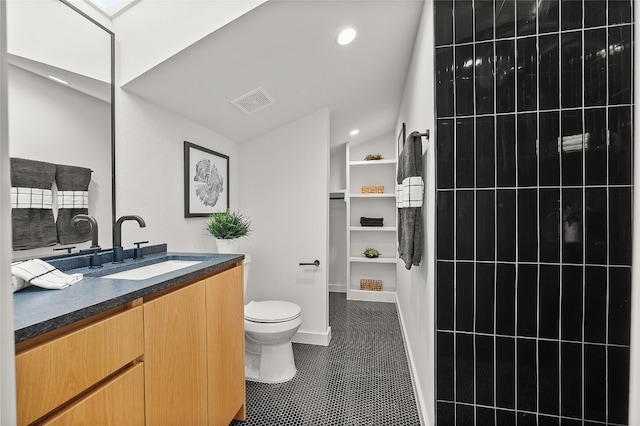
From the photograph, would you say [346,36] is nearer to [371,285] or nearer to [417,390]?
[417,390]

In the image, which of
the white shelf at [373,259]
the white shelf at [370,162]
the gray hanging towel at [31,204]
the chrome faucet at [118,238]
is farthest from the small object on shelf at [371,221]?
the gray hanging towel at [31,204]

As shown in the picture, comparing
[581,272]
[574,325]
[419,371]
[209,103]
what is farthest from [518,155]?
[209,103]

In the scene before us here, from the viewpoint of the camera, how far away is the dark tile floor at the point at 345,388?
1.82 metres

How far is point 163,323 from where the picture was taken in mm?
1176

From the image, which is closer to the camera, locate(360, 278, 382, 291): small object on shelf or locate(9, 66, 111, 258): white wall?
locate(9, 66, 111, 258): white wall

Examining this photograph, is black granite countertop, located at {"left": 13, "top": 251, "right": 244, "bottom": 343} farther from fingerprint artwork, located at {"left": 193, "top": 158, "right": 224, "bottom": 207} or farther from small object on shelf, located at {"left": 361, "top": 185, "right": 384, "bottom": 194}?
small object on shelf, located at {"left": 361, "top": 185, "right": 384, "bottom": 194}

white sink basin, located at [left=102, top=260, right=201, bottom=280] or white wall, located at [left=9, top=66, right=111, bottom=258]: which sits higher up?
white wall, located at [left=9, top=66, right=111, bottom=258]

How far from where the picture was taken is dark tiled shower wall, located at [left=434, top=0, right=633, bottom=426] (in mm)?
1297

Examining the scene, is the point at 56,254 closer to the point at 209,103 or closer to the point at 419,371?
the point at 209,103

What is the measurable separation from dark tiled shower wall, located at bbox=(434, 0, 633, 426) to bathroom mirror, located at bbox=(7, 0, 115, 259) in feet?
5.56

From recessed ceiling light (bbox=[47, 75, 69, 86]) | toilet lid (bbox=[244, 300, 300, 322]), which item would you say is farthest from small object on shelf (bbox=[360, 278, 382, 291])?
recessed ceiling light (bbox=[47, 75, 69, 86])

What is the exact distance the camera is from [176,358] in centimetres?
125

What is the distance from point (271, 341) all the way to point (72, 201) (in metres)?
1.48

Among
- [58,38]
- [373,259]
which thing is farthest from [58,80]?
[373,259]
